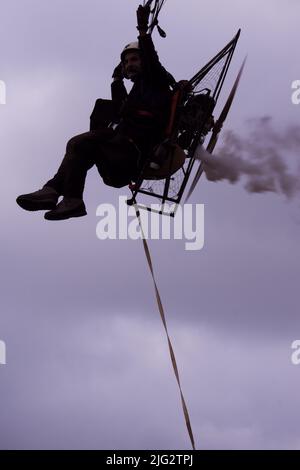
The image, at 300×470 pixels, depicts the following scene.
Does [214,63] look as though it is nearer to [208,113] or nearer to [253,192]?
[208,113]

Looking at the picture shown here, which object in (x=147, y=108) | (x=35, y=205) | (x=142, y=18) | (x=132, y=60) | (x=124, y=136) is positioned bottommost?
(x=35, y=205)

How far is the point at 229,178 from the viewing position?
20.5m

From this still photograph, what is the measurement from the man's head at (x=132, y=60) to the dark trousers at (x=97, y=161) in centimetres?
113

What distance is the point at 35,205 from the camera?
681 inches

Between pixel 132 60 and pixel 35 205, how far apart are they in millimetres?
3343

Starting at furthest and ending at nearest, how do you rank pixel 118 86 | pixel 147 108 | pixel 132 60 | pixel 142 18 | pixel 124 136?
pixel 118 86, pixel 132 60, pixel 124 136, pixel 147 108, pixel 142 18

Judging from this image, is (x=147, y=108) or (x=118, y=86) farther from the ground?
(x=118, y=86)

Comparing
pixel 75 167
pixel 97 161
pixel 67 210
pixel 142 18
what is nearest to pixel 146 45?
pixel 142 18

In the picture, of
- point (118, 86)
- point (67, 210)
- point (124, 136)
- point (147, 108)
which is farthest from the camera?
point (118, 86)

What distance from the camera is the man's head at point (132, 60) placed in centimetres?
1859

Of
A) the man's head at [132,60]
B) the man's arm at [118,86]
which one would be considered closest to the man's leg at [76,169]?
the man's arm at [118,86]

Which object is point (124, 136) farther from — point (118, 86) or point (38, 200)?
point (38, 200)

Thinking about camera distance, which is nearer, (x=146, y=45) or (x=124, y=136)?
(x=146, y=45)

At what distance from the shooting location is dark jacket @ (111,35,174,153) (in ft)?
60.1
